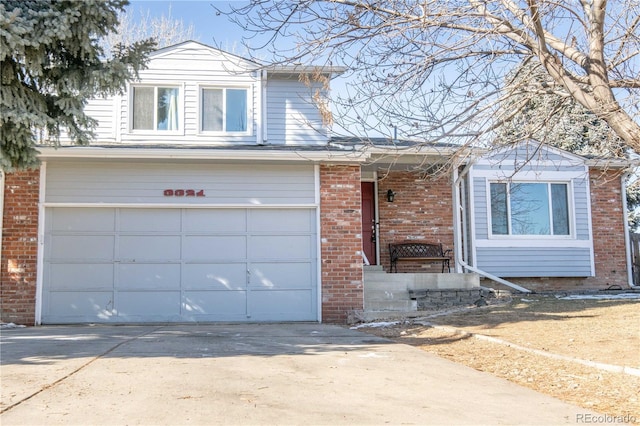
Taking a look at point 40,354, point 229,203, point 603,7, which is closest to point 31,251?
point 229,203

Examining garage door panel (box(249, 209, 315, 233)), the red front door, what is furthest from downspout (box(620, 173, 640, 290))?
garage door panel (box(249, 209, 315, 233))

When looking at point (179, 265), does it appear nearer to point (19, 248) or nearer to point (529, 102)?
point (19, 248)

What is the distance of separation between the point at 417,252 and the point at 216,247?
4939mm

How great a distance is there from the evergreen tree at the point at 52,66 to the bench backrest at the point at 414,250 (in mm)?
7476

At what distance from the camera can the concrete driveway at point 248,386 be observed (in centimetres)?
389

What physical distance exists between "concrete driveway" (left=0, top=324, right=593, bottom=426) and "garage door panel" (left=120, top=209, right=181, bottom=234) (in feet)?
10.4

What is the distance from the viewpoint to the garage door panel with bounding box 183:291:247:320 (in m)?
10.3

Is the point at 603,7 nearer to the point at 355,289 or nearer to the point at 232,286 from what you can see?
the point at 355,289

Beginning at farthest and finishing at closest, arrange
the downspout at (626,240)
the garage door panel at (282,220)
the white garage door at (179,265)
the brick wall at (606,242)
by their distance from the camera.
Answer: the downspout at (626,240)
the brick wall at (606,242)
the garage door panel at (282,220)
the white garage door at (179,265)

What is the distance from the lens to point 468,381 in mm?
5254

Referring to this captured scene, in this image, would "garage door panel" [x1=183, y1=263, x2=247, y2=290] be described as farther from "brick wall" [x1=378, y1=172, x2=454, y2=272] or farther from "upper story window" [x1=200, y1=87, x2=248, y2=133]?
"brick wall" [x1=378, y1=172, x2=454, y2=272]

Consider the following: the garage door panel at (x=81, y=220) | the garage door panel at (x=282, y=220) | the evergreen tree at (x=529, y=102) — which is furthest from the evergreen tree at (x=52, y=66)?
the evergreen tree at (x=529, y=102)

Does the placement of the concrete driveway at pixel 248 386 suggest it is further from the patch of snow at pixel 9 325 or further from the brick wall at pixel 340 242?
the brick wall at pixel 340 242

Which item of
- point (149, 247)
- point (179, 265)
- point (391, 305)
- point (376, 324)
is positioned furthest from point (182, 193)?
point (391, 305)
